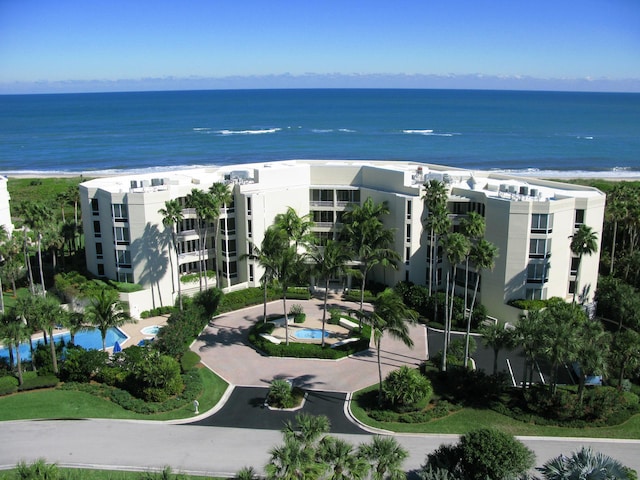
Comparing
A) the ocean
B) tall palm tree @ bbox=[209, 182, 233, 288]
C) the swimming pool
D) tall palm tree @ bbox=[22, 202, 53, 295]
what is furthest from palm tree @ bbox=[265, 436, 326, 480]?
the ocean

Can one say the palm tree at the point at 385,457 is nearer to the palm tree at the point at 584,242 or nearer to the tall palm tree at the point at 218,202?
the palm tree at the point at 584,242

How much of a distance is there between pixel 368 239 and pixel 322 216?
9172 mm

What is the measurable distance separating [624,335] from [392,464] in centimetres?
1994

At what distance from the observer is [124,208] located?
158 feet

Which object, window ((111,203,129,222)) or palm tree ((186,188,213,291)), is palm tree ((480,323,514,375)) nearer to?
palm tree ((186,188,213,291))

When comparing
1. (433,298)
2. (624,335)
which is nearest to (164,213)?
(433,298)

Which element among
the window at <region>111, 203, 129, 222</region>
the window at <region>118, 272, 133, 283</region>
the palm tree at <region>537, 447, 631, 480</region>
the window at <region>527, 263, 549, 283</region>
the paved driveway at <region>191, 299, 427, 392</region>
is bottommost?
the paved driveway at <region>191, 299, 427, 392</region>

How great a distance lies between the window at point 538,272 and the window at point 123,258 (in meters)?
32.8

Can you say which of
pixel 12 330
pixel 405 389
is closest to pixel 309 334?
pixel 405 389

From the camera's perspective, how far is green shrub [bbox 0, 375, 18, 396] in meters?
34.9

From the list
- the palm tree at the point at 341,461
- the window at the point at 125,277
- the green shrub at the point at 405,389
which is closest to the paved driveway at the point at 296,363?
the green shrub at the point at 405,389

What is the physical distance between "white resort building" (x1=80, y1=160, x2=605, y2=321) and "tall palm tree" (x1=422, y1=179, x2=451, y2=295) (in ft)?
4.20

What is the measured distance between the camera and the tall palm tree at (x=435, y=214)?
43.4 m

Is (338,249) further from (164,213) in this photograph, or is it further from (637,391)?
(637,391)
